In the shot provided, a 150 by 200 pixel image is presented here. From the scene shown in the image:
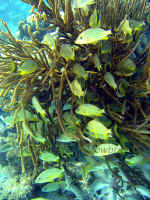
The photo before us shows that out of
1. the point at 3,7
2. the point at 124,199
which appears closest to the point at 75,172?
the point at 124,199

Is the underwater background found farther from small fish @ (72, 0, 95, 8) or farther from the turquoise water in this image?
the turquoise water

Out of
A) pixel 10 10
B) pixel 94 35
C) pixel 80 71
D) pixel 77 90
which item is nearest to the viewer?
pixel 94 35

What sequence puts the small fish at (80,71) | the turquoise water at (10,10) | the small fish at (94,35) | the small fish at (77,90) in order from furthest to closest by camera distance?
the turquoise water at (10,10) → the small fish at (80,71) → the small fish at (77,90) → the small fish at (94,35)

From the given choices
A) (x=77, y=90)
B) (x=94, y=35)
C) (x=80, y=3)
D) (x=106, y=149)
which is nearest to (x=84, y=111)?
(x=77, y=90)

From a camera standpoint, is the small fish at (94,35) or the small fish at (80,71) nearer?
the small fish at (94,35)

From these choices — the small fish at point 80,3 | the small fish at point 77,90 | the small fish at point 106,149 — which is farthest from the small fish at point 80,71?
the small fish at point 106,149

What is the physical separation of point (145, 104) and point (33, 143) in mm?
1411

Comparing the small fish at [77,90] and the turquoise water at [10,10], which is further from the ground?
the turquoise water at [10,10]

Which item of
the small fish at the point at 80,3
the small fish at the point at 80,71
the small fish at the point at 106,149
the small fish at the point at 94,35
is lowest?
the small fish at the point at 106,149

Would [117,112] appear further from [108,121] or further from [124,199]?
[124,199]

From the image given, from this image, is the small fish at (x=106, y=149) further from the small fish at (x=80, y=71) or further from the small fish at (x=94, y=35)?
the small fish at (x=94, y=35)

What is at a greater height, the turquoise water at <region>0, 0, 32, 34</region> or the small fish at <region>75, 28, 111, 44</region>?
the turquoise water at <region>0, 0, 32, 34</region>

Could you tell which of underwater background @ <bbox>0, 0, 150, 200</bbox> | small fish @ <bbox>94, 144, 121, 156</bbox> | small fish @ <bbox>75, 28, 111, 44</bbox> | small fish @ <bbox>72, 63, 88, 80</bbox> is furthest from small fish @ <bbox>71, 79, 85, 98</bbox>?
small fish @ <bbox>94, 144, 121, 156</bbox>

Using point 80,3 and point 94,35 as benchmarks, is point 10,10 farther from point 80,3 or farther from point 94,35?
point 94,35
